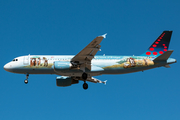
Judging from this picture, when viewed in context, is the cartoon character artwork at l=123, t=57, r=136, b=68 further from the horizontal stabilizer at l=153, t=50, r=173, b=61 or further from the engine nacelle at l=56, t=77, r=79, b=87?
the engine nacelle at l=56, t=77, r=79, b=87

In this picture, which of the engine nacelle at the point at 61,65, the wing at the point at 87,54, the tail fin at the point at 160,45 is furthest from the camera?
the tail fin at the point at 160,45

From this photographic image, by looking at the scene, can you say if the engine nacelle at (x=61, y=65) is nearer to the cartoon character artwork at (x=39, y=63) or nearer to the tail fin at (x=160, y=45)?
the cartoon character artwork at (x=39, y=63)

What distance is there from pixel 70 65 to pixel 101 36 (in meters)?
8.19

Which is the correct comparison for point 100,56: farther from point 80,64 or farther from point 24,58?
point 24,58

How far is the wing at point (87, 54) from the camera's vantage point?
38487 mm

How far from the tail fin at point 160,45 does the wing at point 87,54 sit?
437 inches

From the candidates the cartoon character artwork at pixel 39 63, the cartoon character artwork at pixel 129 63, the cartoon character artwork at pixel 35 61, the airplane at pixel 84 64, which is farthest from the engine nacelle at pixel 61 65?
the cartoon character artwork at pixel 129 63

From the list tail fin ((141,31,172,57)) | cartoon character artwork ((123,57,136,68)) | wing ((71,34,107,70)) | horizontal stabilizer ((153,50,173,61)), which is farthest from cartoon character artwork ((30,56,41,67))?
horizontal stabilizer ((153,50,173,61))

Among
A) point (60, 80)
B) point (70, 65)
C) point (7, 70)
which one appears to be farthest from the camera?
point (60, 80)

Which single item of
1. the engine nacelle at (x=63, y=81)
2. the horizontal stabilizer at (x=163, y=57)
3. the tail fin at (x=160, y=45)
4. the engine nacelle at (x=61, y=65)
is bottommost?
the engine nacelle at (x=63, y=81)

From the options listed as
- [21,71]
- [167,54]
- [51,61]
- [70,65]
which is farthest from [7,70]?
[167,54]

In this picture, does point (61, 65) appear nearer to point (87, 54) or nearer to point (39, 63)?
point (87, 54)

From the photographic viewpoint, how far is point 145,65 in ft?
149

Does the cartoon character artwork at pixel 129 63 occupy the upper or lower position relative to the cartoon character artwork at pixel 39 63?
lower
